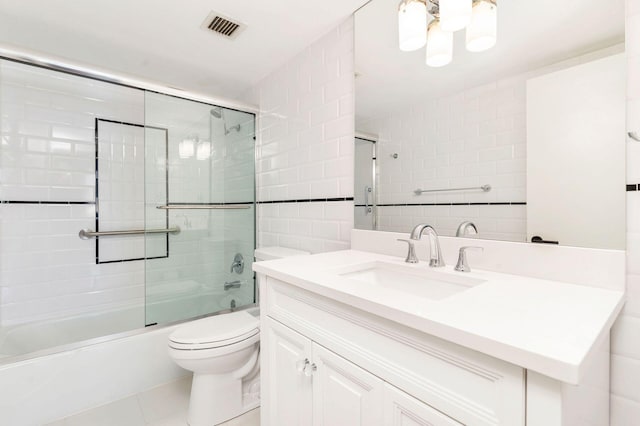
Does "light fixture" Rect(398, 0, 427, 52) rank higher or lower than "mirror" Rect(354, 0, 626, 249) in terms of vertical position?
higher

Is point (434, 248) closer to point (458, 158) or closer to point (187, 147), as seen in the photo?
point (458, 158)

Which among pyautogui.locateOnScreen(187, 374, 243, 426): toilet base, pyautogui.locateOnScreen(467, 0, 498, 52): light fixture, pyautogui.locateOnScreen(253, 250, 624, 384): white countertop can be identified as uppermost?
pyautogui.locateOnScreen(467, 0, 498, 52): light fixture

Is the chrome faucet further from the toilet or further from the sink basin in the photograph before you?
the toilet

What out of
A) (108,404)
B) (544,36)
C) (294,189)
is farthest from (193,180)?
(544,36)

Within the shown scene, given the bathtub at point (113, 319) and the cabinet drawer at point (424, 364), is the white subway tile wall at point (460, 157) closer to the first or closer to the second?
the cabinet drawer at point (424, 364)

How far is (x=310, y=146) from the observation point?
186 cm

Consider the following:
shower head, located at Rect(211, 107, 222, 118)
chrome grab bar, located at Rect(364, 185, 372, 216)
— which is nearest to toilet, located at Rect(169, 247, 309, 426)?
chrome grab bar, located at Rect(364, 185, 372, 216)

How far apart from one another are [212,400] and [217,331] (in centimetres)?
34

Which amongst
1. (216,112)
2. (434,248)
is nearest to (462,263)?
(434,248)

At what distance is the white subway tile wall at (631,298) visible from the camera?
79 cm

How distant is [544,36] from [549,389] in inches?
41.8

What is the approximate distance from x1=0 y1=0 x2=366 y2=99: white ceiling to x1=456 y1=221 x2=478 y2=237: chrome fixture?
122 centimetres

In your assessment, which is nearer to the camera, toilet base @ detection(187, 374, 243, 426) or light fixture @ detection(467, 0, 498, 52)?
light fixture @ detection(467, 0, 498, 52)

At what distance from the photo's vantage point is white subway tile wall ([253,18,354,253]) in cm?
165
